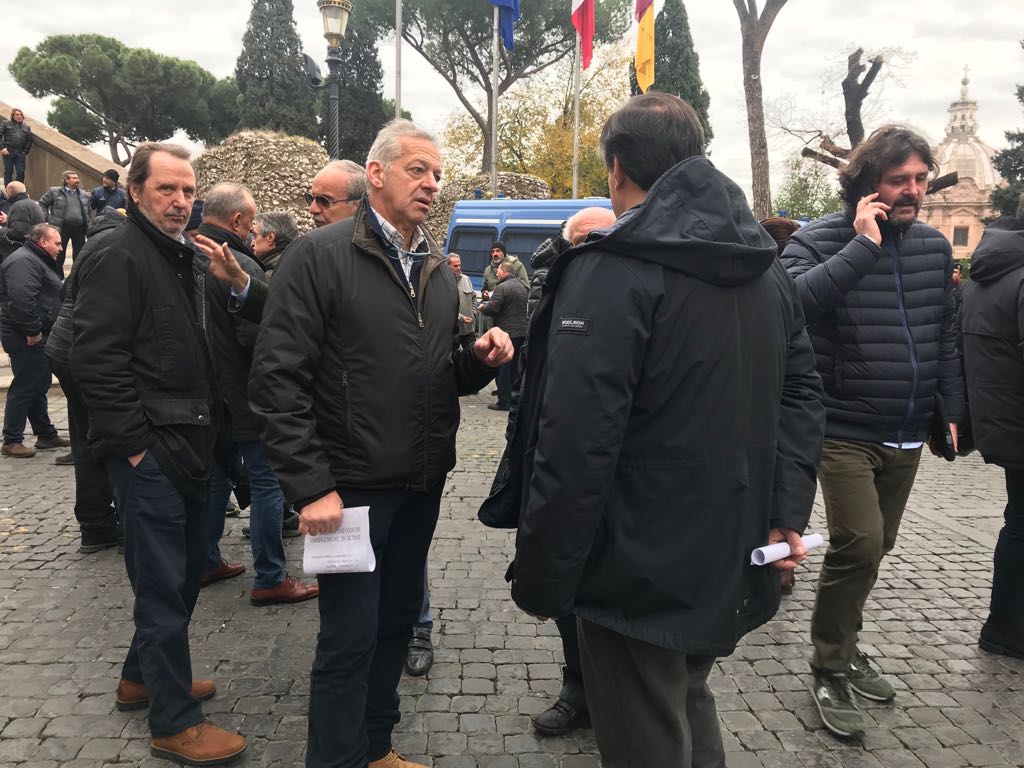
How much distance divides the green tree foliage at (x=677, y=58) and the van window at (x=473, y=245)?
61.0ft

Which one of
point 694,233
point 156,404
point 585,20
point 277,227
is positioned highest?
point 585,20

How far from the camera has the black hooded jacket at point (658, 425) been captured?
5.64ft

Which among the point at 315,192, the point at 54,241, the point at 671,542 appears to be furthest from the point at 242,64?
the point at 671,542

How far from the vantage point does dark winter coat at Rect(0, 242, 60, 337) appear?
686 centimetres

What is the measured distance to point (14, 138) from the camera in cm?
1544

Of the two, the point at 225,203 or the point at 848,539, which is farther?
the point at 225,203

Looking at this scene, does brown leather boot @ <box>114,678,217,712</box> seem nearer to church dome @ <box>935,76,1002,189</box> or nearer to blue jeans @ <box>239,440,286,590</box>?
blue jeans @ <box>239,440,286,590</box>

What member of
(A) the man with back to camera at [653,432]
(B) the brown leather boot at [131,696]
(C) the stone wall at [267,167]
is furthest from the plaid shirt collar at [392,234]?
(C) the stone wall at [267,167]

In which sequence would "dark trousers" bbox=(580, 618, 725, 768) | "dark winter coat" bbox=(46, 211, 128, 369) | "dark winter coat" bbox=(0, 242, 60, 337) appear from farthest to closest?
"dark winter coat" bbox=(0, 242, 60, 337) < "dark winter coat" bbox=(46, 211, 128, 369) < "dark trousers" bbox=(580, 618, 725, 768)

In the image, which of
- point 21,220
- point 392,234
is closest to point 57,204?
point 21,220

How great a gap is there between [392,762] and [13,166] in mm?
17160

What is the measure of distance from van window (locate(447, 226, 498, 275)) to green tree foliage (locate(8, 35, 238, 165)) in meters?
31.4

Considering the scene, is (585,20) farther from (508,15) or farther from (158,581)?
(158,581)

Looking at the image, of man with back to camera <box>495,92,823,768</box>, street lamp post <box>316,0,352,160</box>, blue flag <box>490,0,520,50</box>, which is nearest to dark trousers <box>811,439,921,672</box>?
man with back to camera <box>495,92,823,768</box>
